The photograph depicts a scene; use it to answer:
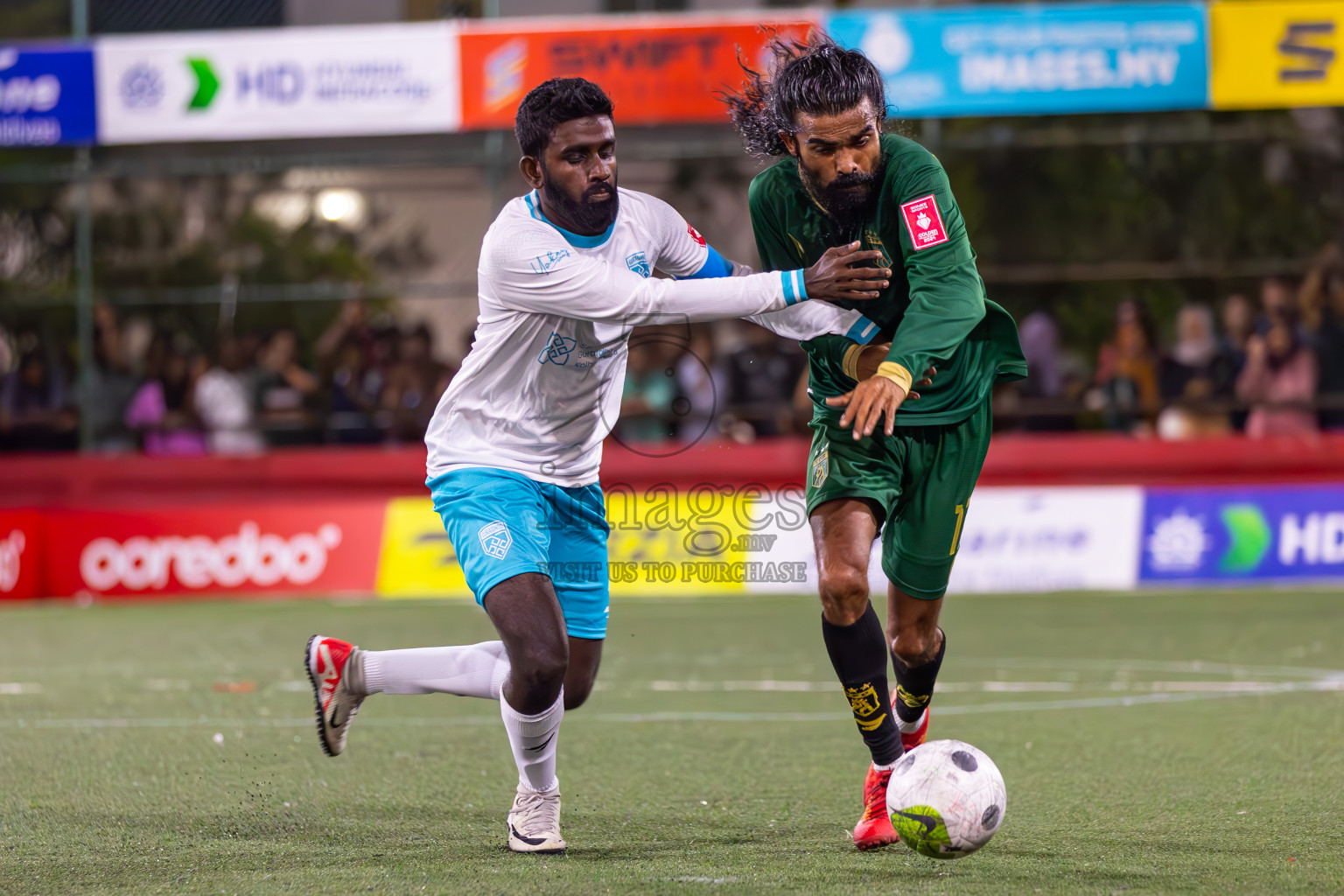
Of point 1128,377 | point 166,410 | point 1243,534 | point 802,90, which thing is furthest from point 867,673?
point 166,410

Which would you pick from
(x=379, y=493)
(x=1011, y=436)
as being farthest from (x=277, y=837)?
(x=1011, y=436)

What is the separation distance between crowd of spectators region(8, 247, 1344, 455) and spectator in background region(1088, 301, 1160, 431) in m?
0.01

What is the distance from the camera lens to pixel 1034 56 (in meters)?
14.5

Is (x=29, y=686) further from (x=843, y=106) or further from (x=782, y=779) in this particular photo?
(x=843, y=106)

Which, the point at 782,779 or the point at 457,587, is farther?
the point at 457,587

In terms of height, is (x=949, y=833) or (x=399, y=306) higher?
(x=399, y=306)

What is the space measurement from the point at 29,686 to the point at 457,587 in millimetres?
4965

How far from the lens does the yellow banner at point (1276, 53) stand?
1434 cm

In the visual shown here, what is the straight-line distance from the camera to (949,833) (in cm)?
440

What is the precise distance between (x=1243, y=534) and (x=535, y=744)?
9.46m

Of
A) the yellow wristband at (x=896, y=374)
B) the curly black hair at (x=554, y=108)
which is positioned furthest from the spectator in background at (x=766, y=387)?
the yellow wristband at (x=896, y=374)

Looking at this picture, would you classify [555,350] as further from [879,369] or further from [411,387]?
[411,387]

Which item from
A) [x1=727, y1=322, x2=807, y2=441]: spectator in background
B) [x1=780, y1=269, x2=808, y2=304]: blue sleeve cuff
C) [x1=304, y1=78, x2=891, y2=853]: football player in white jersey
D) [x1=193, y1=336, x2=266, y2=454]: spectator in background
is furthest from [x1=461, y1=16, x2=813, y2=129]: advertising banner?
[x1=780, y1=269, x2=808, y2=304]: blue sleeve cuff

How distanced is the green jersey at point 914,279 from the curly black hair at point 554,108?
0.66 metres
